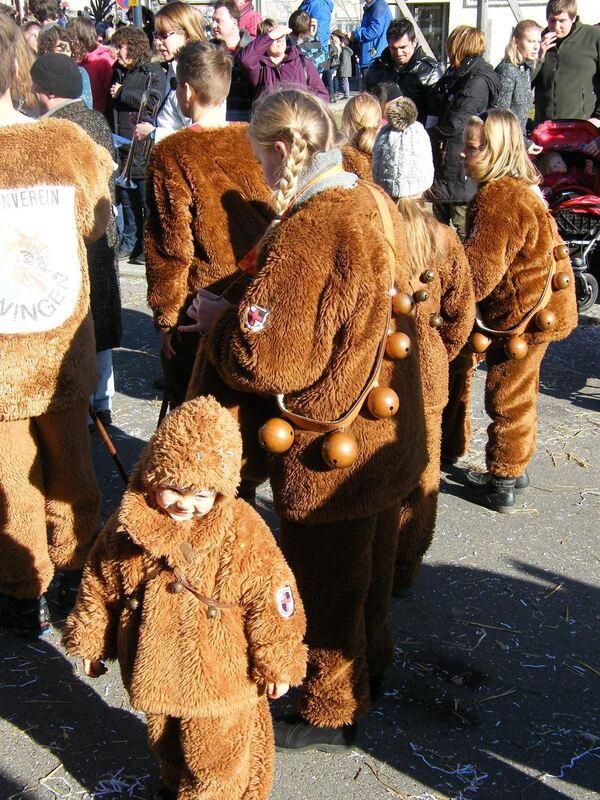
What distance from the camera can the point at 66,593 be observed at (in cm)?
373

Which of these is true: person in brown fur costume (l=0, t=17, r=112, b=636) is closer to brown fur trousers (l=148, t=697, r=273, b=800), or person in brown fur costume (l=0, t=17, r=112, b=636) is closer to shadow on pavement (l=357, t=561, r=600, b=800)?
brown fur trousers (l=148, t=697, r=273, b=800)

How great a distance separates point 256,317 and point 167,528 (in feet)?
2.01

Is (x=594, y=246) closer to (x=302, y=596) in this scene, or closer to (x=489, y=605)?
(x=489, y=605)

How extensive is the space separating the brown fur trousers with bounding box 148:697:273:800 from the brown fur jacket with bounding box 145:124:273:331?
170 cm

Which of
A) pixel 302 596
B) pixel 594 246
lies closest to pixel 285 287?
pixel 302 596

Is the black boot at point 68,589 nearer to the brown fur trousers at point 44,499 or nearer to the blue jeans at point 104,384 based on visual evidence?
the brown fur trousers at point 44,499

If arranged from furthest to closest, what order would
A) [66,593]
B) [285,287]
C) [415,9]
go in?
[415,9]
[66,593]
[285,287]

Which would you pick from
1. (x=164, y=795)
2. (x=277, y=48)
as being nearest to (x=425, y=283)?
(x=164, y=795)

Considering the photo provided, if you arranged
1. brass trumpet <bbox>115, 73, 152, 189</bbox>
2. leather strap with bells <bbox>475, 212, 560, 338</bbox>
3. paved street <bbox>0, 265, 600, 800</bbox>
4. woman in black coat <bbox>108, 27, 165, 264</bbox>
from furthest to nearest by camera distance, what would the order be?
woman in black coat <bbox>108, 27, 165, 264</bbox> → brass trumpet <bbox>115, 73, 152, 189</bbox> → leather strap with bells <bbox>475, 212, 560, 338</bbox> → paved street <bbox>0, 265, 600, 800</bbox>

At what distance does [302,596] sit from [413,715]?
747 millimetres

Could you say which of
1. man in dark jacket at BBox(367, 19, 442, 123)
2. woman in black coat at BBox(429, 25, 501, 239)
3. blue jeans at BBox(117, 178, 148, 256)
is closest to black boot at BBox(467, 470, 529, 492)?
woman in black coat at BBox(429, 25, 501, 239)

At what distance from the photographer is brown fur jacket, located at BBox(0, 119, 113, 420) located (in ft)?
10.2

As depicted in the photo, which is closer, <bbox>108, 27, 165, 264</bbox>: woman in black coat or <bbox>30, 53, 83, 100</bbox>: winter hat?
<bbox>30, 53, 83, 100</bbox>: winter hat

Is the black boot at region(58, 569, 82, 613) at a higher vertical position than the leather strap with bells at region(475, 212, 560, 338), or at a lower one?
lower
